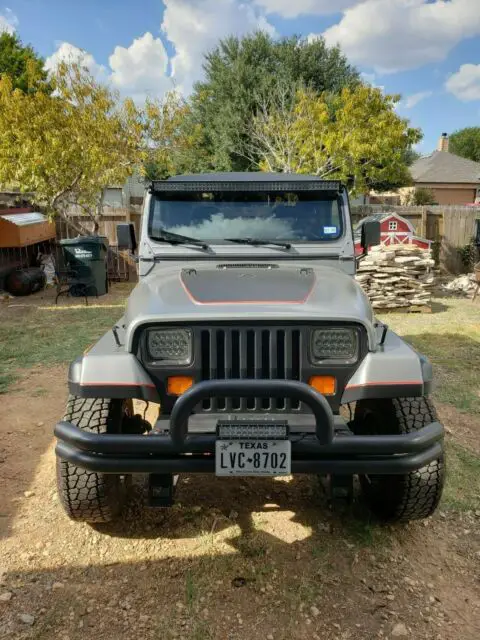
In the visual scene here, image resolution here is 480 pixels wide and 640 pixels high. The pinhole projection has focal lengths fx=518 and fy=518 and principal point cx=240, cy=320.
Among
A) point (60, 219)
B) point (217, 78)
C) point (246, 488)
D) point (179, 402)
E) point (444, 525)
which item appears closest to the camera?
point (179, 402)

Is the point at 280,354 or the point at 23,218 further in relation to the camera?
the point at 23,218

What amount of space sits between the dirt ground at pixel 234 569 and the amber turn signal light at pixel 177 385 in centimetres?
98

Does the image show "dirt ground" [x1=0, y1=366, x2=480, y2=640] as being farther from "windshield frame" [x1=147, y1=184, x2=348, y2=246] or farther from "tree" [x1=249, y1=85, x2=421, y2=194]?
"tree" [x1=249, y1=85, x2=421, y2=194]

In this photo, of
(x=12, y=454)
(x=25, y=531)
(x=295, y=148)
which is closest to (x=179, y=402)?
(x=25, y=531)

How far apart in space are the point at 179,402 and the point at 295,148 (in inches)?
615

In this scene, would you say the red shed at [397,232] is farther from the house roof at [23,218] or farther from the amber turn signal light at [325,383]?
the amber turn signal light at [325,383]

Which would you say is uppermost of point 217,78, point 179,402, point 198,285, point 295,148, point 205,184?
point 217,78

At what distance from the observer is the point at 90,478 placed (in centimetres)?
273

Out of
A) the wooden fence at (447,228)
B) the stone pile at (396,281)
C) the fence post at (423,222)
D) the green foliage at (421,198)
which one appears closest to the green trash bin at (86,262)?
the stone pile at (396,281)

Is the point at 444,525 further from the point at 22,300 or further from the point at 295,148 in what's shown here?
the point at 295,148

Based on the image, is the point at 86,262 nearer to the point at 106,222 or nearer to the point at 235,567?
the point at 106,222

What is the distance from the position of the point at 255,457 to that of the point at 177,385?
1.86ft

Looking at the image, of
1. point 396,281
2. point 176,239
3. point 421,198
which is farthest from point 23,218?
point 421,198

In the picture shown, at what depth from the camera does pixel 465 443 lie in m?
4.33
